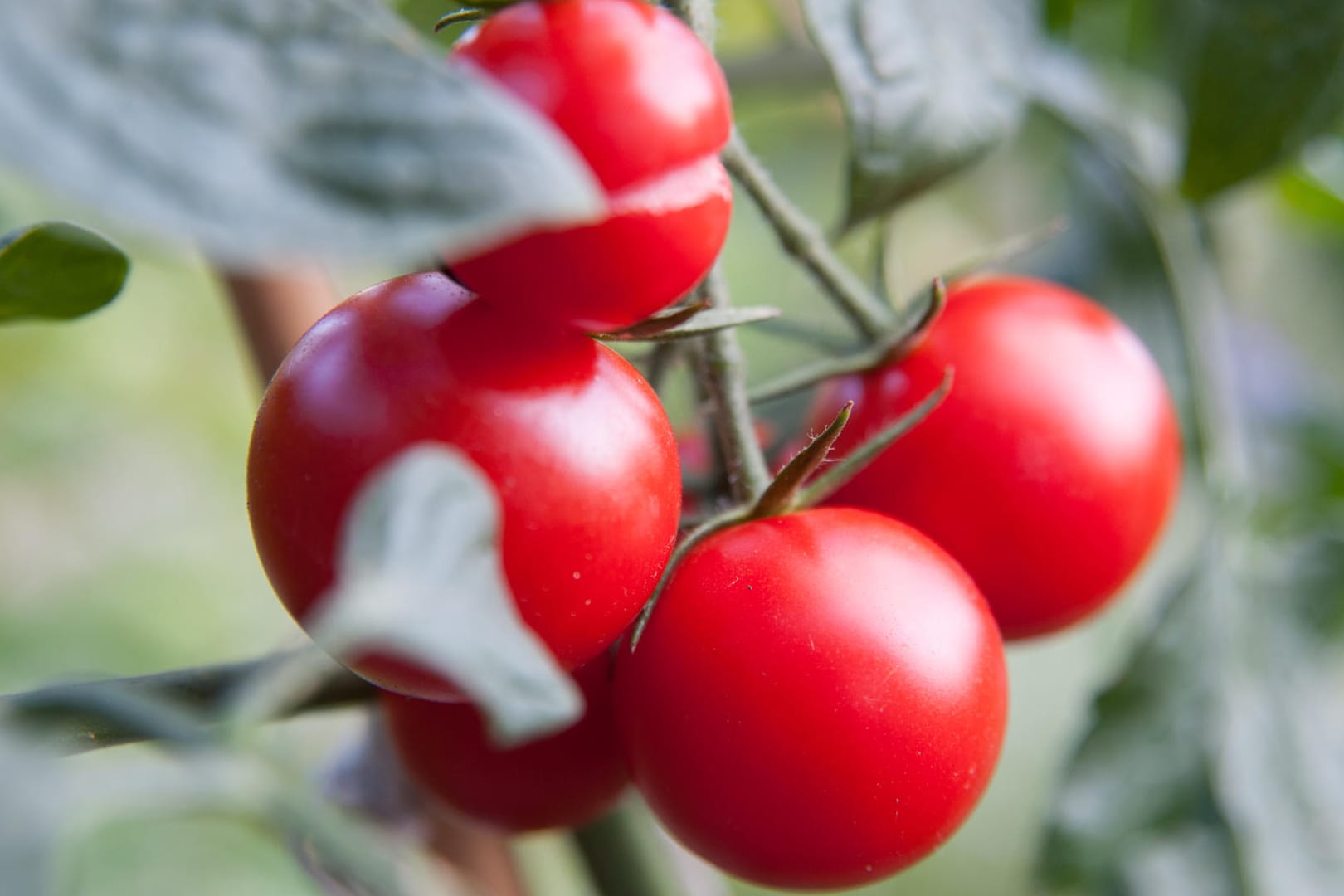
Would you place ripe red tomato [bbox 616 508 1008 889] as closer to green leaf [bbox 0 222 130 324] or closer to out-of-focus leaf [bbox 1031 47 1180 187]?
green leaf [bbox 0 222 130 324]

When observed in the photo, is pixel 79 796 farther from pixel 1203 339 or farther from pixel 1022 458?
pixel 1203 339

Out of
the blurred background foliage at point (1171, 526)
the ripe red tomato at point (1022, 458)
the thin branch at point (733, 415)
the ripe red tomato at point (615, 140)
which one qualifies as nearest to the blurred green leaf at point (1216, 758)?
the blurred background foliage at point (1171, 526)

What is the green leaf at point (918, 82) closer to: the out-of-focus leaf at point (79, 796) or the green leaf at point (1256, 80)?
the green leaf at point (1256, 80)

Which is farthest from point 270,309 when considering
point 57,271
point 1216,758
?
point 1216,758

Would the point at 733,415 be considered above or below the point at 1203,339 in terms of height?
above

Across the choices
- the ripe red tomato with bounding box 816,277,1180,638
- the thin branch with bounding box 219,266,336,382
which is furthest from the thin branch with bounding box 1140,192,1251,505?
the thin branch with bounding box 219,266,336,382
